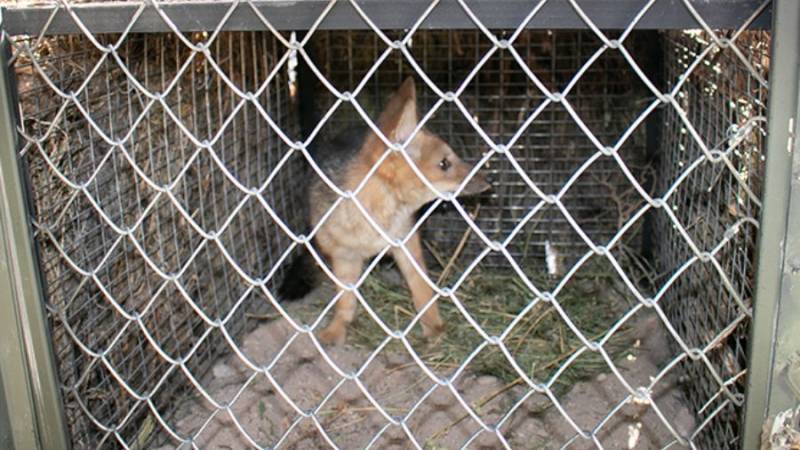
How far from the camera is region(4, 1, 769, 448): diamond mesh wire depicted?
218cm

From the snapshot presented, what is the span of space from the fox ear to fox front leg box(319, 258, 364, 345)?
888 mm

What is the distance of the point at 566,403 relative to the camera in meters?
3.33

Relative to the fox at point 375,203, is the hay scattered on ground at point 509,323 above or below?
below

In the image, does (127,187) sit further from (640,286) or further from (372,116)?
(640,286)

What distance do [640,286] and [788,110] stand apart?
2.68 meters

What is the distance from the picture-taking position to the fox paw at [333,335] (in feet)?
13.4

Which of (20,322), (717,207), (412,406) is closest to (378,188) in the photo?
(412,406)

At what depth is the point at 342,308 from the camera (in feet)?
13.7

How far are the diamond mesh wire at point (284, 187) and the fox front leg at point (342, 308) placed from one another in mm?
359

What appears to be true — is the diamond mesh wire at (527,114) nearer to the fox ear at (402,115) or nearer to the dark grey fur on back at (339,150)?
the dark grey fur on back at (339,150)

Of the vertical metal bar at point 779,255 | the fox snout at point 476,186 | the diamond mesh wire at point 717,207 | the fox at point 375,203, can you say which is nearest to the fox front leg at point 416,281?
the fox at point 375,203

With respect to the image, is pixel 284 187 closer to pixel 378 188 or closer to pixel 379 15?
pixel 378 188

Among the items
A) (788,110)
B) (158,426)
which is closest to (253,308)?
(158,426)

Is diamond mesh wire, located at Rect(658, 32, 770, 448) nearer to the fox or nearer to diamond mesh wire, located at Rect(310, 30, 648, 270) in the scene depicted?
diamond mesh wire, located at Rect(310, 30, 648, 270)
